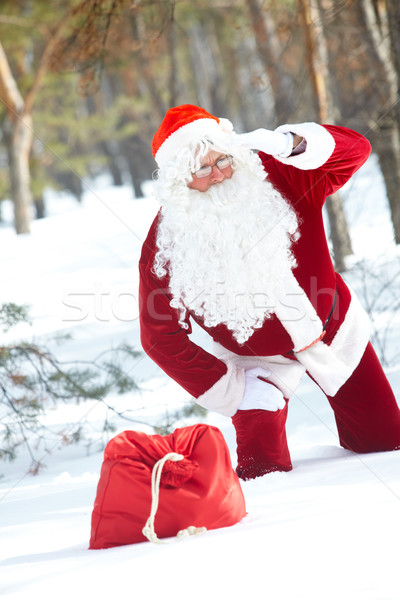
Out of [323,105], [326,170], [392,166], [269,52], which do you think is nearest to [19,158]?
[269,52]

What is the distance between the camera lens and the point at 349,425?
2.85 metres

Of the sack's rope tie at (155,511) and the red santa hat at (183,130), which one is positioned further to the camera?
the red santa hat at (183,130)

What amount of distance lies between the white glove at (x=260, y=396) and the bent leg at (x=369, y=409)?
33 cm

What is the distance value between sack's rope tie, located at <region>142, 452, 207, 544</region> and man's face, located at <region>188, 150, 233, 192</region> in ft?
3.54

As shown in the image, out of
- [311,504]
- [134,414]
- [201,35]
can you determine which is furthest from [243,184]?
→ [201,35]

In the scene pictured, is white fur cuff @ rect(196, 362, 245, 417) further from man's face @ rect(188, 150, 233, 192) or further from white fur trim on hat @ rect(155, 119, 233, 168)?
white fur trim on hat @ rect(155, 119, 233, 168)

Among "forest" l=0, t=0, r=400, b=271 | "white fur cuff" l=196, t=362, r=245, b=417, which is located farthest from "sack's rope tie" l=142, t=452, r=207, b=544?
"forest" l=0, t=0, r=400, b=271

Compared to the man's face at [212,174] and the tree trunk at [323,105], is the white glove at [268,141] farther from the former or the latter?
the tree trunk at [323,105]

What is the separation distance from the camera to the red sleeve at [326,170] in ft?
8.19

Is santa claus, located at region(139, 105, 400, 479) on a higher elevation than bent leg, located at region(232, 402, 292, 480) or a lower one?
higher

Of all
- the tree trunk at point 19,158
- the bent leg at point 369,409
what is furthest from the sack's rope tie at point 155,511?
the tree trunk at point 19,158

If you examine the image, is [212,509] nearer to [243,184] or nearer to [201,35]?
[243,184]

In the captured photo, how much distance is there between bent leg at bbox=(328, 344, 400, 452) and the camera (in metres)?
2.77

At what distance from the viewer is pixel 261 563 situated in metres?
1.70
